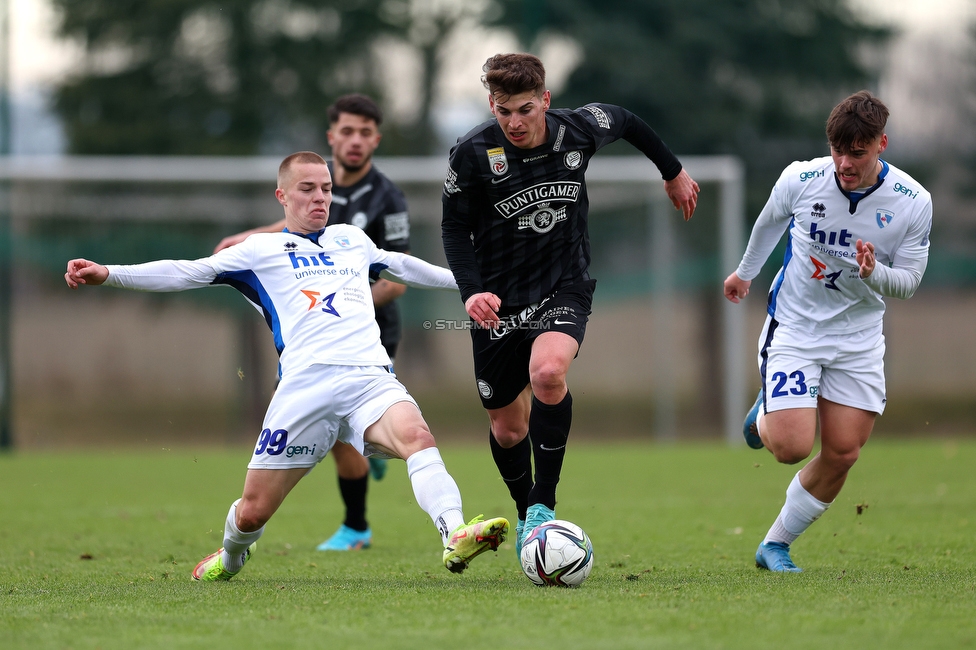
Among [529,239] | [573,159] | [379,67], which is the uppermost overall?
[379,67]

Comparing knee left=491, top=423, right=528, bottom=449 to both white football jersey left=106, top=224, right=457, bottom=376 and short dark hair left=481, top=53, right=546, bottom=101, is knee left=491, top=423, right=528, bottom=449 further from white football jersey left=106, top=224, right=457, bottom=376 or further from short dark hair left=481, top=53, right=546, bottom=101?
short dark hair left=481, top=53, right=546, bottom=101

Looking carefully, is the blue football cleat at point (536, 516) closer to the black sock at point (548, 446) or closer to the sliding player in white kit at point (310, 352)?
the black sock at point (548, 446)

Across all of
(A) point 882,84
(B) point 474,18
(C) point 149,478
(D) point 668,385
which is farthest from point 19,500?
(A) point 882,84

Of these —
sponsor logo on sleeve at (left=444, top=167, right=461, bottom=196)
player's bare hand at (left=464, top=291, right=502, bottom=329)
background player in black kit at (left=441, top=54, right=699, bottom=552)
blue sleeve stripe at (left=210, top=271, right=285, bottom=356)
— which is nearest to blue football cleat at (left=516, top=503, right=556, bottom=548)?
background player in black kit at (left=441, top=54, right=699, bottom=552)

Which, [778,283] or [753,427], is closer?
[778,283]

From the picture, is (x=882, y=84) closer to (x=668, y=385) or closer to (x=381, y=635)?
(x=668, y=385)

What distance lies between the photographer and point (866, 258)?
4.60 metres

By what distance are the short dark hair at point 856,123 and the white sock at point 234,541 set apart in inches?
118

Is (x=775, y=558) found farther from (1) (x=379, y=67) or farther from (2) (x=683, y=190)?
(1) (x=379, y=67)

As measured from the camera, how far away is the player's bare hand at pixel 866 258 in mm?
4590

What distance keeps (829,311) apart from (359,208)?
111 inches

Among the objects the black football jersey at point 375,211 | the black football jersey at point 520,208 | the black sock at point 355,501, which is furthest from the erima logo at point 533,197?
the black sock at point 355,501

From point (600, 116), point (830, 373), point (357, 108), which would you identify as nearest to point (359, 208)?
point (357, 108)

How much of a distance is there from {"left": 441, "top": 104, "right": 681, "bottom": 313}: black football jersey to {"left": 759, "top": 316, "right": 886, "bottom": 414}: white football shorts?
1052 mm
